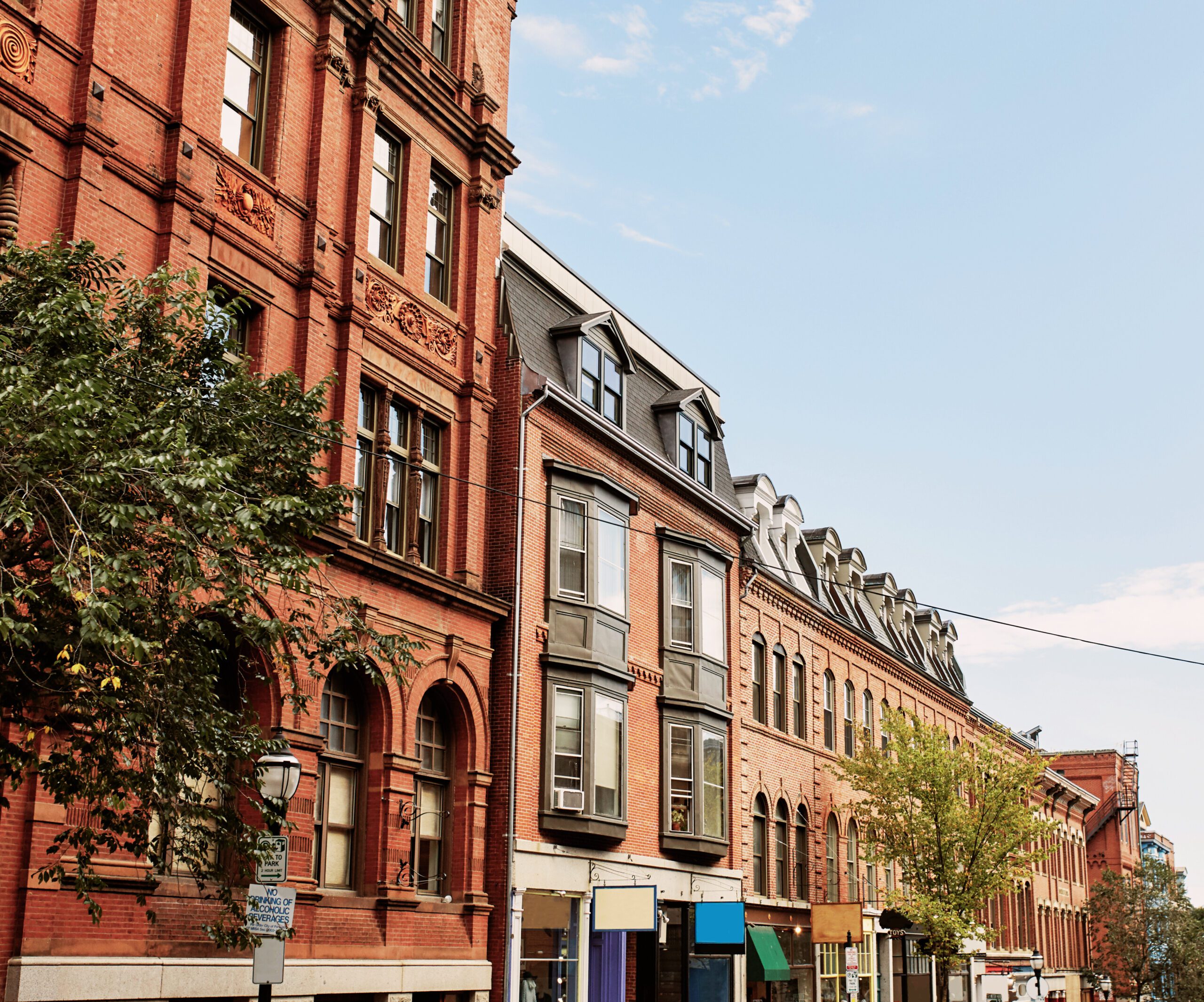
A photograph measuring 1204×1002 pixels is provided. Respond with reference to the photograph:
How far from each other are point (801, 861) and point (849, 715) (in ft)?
20.7

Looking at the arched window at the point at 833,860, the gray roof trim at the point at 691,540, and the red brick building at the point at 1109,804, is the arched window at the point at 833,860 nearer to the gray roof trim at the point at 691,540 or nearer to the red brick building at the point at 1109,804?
the gray roof trim at the point at 691,540

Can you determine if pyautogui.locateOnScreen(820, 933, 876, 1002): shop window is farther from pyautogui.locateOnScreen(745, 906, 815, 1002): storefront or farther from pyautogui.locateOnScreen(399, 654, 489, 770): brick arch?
pyautogui.locateOnScreen(399, 654, 489, 770): brick arch

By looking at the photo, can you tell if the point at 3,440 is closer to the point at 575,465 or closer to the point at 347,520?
the point at 347,520

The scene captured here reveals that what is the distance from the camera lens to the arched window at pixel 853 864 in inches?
1532

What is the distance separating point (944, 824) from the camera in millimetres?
36844

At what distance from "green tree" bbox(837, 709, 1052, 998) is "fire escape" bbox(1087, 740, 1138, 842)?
49175 millimetres

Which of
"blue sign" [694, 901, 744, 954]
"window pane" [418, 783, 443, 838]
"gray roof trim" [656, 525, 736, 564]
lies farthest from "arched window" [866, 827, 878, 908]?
"window pane" [418, 783, 443, 838]

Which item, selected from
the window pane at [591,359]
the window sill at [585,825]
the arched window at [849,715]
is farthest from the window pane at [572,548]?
the arched window at [849,715]

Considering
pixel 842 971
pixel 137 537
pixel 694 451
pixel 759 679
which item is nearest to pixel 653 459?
pixel 694 451

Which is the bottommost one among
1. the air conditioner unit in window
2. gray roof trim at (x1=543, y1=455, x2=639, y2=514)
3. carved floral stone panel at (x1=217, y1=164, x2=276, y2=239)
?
the air conditioner unit in window

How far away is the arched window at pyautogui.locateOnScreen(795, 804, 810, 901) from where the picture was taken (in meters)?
35.6

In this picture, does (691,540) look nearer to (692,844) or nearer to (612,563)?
(612,563)

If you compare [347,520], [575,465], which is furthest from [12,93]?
[575,465]

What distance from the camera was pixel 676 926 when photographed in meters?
29.1
